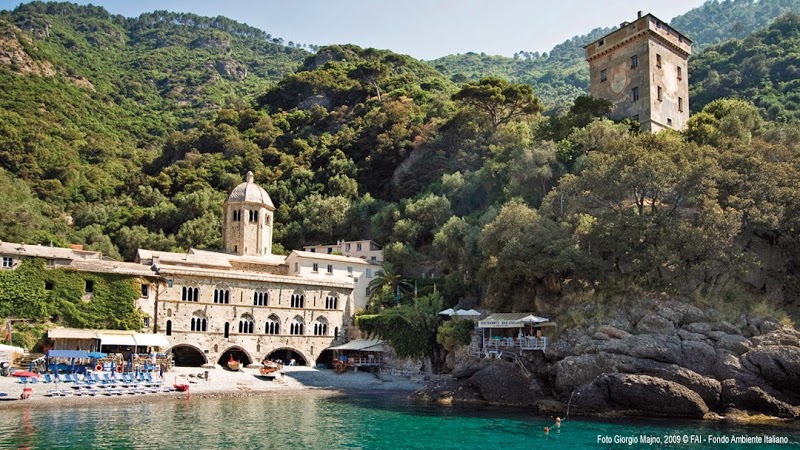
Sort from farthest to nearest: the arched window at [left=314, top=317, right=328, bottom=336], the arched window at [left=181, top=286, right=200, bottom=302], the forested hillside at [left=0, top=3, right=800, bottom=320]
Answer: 1. the arched window at [left=314, top=317, right=328, bottom=336]
2. the arched window at [left=181, top=286, right=200, bottom=302]
3. the forested hillside at [left=0, top=3, right=800, bottom=320]

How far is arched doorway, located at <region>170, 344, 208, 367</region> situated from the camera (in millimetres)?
49247

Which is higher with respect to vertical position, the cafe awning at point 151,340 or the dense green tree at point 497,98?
the dense green tree at point 497,98

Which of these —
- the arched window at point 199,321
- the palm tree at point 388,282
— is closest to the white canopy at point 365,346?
the palm tree at point 388,282

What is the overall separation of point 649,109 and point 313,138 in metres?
42.8

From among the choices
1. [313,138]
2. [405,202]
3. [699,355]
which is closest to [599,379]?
[699,355]

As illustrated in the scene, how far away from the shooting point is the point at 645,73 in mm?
55625

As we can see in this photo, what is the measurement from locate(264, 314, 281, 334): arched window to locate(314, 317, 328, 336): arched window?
2935 millimetres

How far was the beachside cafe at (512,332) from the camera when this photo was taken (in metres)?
39.5

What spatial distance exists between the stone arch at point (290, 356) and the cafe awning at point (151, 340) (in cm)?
892

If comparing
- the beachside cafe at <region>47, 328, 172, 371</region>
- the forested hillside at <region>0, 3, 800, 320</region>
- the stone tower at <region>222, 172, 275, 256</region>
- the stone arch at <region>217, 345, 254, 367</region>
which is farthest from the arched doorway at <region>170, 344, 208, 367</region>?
the forested hillside at <region>0, 3, 800, 320</region>

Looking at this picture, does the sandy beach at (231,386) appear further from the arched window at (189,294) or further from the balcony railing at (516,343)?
the balcony railing at (516,343)

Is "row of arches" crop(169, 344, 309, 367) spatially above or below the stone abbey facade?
below

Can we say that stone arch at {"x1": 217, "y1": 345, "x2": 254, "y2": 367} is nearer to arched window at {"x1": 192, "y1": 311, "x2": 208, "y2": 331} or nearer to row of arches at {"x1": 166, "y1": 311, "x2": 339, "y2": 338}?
row of arches at {"x1": 166, "y1": 311, "x2": 339, "y2": 338}

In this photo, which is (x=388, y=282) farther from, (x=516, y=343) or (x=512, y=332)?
(x=516, y=343)
